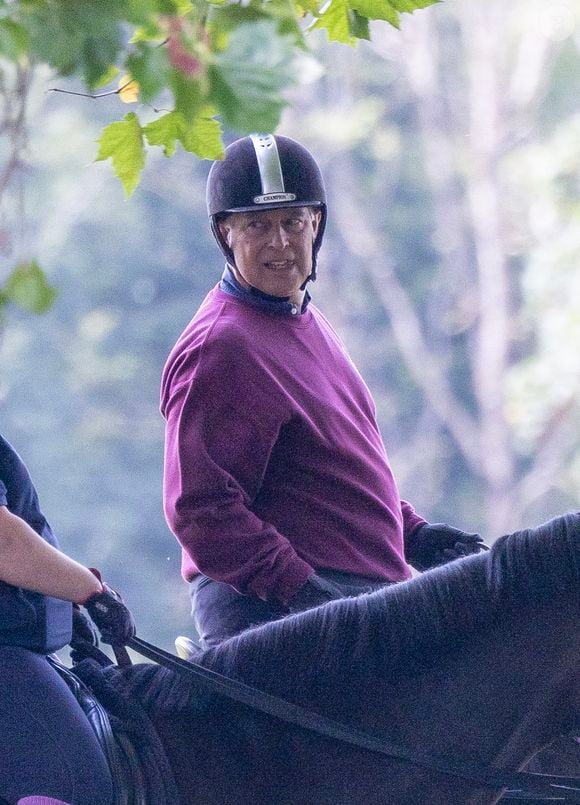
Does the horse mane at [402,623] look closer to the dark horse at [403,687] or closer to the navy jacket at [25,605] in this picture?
the dark horse at [403,687]

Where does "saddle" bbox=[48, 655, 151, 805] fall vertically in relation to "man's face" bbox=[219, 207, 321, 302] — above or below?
below

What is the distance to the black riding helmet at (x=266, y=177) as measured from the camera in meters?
3.48

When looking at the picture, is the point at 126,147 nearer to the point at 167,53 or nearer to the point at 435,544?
the point at 167,53

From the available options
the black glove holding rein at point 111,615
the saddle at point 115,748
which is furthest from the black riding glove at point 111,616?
the saddle at point 115,748

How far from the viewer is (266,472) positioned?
10.9ft

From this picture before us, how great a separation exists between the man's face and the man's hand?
2.46 ft

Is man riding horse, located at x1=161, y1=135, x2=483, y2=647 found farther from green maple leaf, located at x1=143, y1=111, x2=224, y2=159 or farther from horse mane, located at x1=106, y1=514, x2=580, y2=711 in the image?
green maple leaf, located at x1=143, y1=111, x2=224, y2=159

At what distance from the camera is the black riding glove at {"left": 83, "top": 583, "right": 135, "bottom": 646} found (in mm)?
2836

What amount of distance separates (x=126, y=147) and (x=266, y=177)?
→ 3.08ft

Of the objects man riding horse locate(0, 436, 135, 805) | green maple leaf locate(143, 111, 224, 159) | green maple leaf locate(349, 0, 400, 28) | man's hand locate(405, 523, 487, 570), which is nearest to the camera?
green maple leaf locate(143, 111, 224, 159)

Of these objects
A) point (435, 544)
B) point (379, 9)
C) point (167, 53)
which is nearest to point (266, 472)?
point (435, 544)

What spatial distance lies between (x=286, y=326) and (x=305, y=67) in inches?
62.2

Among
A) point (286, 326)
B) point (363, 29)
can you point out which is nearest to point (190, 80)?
Answer: point (363, 29)

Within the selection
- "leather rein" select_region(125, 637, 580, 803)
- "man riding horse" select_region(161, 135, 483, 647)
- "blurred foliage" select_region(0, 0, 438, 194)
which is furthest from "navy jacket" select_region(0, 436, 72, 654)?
"blurred foliage" select_region(0, 0, 438, 194)
